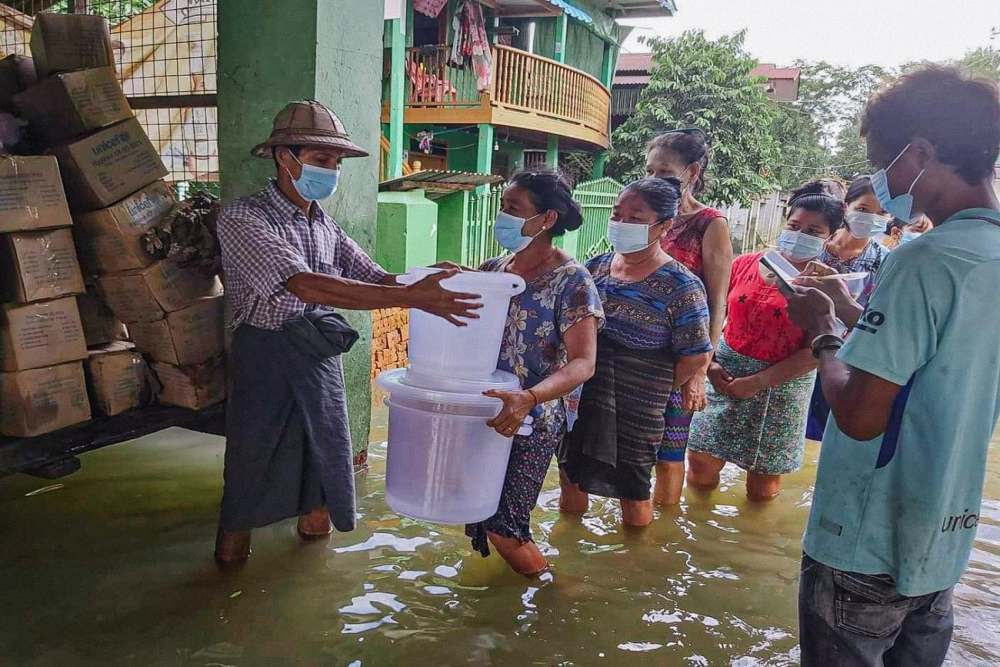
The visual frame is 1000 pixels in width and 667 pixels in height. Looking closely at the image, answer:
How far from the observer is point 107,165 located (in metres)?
3.09

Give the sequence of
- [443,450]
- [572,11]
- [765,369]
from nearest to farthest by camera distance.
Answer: [443,450], [765,369], [572,11]

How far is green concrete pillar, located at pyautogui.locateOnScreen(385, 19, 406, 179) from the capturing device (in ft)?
32.4

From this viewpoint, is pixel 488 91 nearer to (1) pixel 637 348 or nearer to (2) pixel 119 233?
(1) pixel 637 348

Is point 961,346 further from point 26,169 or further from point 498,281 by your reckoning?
point 26,169

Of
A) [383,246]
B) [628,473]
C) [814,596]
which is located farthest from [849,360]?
[383,246]

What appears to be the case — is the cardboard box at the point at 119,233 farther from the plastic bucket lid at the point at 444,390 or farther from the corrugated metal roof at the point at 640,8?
the corrugated metal roof at the point at 640,8

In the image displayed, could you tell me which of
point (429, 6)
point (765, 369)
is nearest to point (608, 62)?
point (429, 6)

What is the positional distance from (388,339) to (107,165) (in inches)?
130

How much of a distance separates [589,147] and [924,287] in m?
15.6

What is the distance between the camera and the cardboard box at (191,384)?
3302 mm

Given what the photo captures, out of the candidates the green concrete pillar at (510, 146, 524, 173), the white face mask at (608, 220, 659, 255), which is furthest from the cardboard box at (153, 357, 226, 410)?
the green concrete pillar at (510, 146, 524, 173)

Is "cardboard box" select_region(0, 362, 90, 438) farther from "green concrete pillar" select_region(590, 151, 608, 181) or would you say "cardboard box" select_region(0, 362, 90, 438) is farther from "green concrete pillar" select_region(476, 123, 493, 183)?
"green concrete pillar" select_region(590, 151, 608, 181)

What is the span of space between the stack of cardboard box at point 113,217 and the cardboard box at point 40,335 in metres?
0.05

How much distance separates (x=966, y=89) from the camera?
60.4 inches
